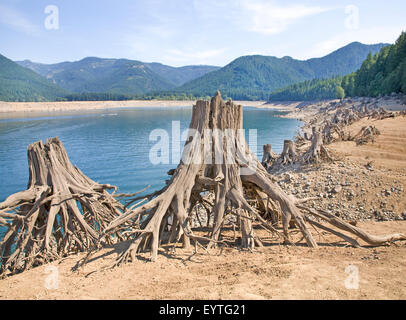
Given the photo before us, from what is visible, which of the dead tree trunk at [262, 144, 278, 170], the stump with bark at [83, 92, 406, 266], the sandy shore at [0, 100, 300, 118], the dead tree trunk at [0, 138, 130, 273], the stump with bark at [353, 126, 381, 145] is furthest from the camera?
the sandy shore at [0, 100, 300, 118]

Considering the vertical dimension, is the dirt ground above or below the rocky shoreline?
above

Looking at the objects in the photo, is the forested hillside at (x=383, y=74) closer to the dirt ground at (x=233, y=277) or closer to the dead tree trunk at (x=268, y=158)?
the dead tree trunk at (x=268, y=158)

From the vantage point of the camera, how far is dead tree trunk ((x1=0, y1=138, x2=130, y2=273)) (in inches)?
254

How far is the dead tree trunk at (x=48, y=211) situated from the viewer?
6.45m

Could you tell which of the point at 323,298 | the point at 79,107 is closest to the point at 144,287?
the point at 323,298

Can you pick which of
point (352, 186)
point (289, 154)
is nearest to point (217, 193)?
point (352, 186)

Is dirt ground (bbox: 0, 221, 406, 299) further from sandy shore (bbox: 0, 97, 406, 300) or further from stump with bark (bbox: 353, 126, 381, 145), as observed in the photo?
stump with bark (bbox: 353, 126, 381, 145)

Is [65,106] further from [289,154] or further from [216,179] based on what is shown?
[216,179]

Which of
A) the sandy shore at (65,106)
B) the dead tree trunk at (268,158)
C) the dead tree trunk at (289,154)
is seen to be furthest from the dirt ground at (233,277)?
the sandy shore at (65,106)

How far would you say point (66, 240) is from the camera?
691 centimetres

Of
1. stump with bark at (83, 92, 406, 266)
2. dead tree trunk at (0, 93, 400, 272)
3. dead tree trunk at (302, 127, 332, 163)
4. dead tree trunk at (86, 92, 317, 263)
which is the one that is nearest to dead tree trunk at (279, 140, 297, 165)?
dead tree trunk at (302, 127, 332, 163)

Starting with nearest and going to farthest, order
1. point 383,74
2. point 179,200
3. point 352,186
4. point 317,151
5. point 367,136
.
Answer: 1. point 179,200
2. point 352,186
3. point 317,151
4. point 367,136
5. point 383,74

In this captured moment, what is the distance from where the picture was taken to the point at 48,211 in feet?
23.1
